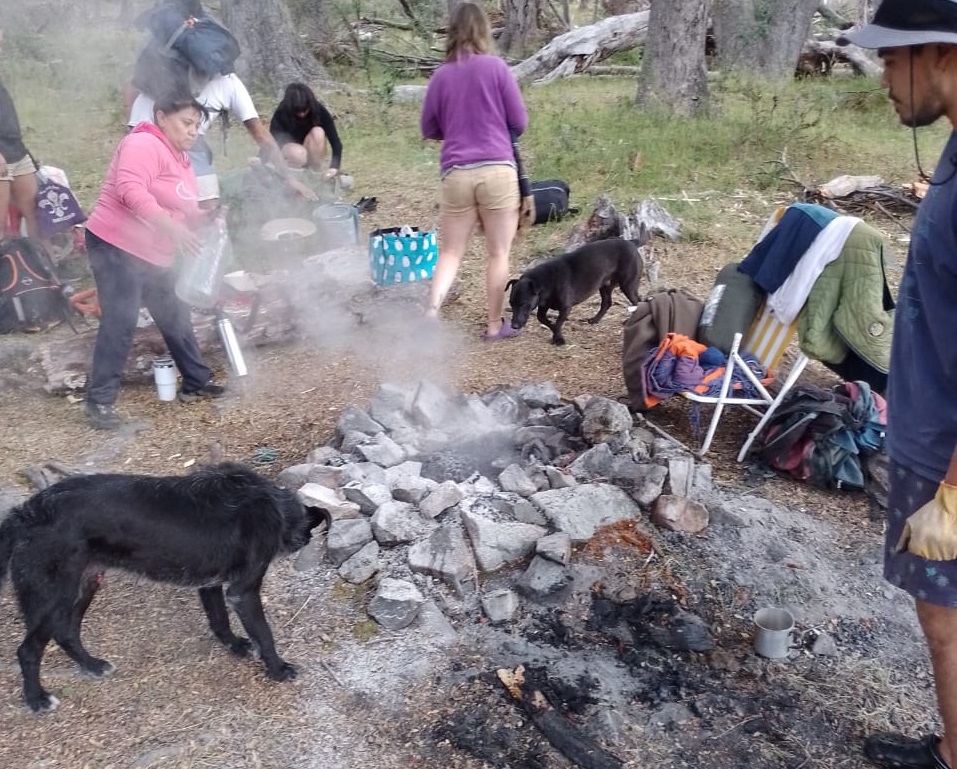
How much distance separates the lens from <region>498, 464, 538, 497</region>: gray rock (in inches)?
150

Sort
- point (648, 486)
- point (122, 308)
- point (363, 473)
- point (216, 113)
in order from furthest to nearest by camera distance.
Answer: point (216, 113) → point (122, 308) → point (363, 473) → point (648, 486)

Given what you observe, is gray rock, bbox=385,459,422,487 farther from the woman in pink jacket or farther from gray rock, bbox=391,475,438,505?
the woman in pink jacket

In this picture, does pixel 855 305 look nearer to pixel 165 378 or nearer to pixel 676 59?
pixel 165 378

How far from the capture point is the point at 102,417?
15.8 ft

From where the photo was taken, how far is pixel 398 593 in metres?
3.24

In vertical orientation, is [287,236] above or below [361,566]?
above

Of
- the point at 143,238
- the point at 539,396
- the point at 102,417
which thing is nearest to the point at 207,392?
the point at 102,417

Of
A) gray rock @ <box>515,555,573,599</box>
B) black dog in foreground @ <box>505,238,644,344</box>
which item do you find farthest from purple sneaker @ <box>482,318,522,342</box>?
gray rock @ <box>515,555,573,599</box>

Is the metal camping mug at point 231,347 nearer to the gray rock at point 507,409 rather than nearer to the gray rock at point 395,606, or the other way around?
the gray rock at point 507,409

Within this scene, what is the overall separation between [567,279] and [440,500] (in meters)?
2.62

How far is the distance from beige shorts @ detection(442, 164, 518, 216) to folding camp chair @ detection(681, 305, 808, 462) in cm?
185

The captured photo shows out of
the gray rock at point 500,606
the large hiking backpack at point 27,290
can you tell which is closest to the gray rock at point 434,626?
the gray rock at point 500,606

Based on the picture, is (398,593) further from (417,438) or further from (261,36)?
(261,36)

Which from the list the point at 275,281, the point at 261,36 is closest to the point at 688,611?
the point at 275,281
